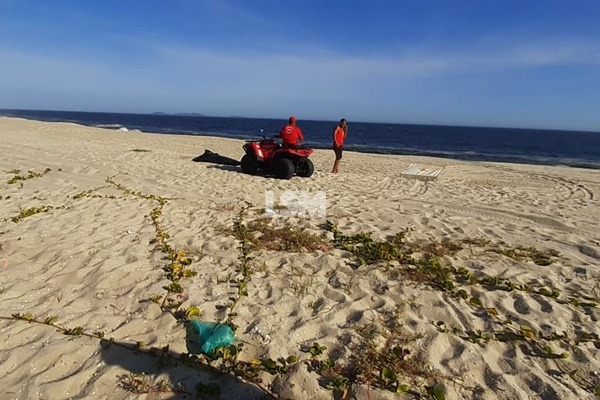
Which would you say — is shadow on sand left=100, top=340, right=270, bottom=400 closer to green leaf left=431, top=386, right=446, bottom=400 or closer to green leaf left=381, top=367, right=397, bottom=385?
green leaf left=381, top=367, right=397, bottom=385

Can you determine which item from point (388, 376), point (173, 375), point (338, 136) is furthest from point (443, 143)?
point (173, 375)

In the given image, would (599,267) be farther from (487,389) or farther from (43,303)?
(43,303)

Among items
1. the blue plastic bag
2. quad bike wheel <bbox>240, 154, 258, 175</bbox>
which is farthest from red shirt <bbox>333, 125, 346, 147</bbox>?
the blue plastic bag

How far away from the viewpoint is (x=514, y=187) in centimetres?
994

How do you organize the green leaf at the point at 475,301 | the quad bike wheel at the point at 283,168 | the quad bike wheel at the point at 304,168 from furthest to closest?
the quad bike wheel at the point at 304,168
the quad bike wheel at the point at 283,168
the green leaf at the point at 475,301

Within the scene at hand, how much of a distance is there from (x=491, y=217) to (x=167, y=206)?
5.68 metres

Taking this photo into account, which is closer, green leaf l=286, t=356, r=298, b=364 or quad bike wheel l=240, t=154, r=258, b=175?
green leaf l=286, t=356, r=298, b=364

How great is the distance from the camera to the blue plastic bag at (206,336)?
2.79 m

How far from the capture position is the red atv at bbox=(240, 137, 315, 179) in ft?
30.6

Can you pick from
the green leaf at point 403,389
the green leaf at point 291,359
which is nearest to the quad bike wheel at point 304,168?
the green leaf at point 291,359

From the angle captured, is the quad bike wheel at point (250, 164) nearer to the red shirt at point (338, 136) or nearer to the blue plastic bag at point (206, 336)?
the red shirt at point (338, 136)

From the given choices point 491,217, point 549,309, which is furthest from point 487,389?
point 491,217

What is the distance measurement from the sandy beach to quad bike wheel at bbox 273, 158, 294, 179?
2.41 metres

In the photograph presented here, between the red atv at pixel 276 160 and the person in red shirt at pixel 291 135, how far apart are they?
0.49 feet
